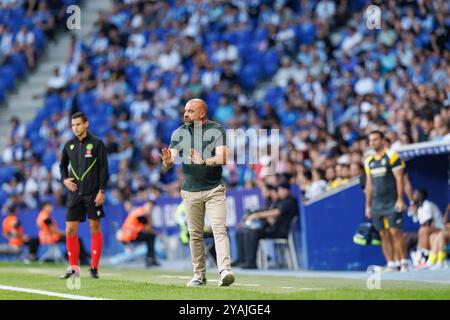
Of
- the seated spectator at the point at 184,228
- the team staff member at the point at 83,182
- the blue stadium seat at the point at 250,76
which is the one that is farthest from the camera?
the blue stadium seat at the point at 250,76

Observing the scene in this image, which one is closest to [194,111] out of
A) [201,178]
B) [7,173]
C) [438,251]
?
[201,178]

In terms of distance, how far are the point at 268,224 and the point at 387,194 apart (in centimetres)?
344

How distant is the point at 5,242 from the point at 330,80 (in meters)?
8.77

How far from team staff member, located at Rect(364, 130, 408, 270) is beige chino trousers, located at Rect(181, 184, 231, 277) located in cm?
445

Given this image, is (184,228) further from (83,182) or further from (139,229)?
(83,182)

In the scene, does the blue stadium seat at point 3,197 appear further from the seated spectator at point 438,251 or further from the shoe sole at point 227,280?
the shoe sole at point 227,280

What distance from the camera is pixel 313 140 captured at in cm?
2003

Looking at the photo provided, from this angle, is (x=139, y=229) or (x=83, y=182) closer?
(x=83, y=182)

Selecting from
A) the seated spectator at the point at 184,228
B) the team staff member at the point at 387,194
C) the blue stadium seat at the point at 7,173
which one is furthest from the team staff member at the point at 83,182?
the blue stadium seat at the point at 7,173

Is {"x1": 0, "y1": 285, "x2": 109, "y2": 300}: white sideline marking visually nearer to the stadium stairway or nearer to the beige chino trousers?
the beige chino trousers

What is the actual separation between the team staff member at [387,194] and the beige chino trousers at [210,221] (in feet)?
14.6

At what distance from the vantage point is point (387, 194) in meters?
14.7

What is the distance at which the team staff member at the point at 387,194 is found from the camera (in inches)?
571
